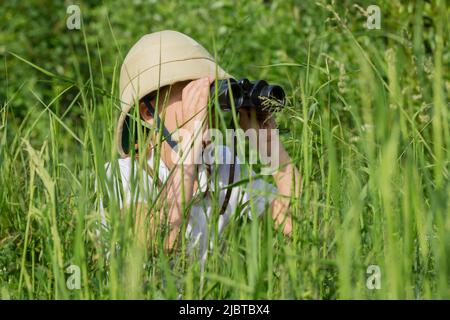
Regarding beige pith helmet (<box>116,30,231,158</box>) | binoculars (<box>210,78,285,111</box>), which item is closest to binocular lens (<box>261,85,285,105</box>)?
binoculars (<box>210,78,285,111</box>)

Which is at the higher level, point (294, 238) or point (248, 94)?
point (248, 94)

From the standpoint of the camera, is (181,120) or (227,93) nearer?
(227,93)

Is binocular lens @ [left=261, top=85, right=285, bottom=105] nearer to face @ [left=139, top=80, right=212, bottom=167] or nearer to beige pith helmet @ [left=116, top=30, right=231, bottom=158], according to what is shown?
beige pith helmet @ [left=116, top=30, right=231, bottom=158]

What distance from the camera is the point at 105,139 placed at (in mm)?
1746

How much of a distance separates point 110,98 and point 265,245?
0.47 metres

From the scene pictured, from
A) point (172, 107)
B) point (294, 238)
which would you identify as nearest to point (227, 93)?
point (172, 107)

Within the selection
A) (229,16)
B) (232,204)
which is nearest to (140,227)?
(232,204)

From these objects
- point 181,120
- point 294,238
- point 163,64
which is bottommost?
point 294,238

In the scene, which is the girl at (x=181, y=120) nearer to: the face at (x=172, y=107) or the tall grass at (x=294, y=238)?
the face at (x=172, y=107)

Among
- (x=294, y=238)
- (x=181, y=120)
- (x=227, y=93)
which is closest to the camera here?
(x=294, y=238)

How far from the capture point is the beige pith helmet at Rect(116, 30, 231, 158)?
209cm

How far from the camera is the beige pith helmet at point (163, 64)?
209cm

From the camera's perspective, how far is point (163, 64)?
2.11 m

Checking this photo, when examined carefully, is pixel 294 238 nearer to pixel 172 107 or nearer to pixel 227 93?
pixel 227 93
